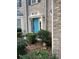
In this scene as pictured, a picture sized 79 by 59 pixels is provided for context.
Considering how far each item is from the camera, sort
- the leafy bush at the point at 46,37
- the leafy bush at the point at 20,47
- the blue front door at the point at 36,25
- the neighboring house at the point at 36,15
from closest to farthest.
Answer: the leafy bush at the point at 20,47 < the leafy bush at the point at 46,37 < the neighboring house at the point at 36,15 < the blue front door at the point at 36,25

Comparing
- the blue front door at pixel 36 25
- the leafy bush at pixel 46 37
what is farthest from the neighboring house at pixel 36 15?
the leafy bush at pixel 46 37

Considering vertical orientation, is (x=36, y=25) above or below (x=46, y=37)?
above

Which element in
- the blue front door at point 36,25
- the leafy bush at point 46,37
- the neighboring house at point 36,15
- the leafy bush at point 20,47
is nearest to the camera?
the leafy bush at point 20,47

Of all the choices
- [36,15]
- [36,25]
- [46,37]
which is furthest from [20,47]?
[36,25]

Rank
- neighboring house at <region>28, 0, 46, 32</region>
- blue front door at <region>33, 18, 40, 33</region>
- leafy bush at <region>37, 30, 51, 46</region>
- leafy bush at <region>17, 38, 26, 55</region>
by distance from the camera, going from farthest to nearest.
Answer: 1. blue front door at <region>33, 18, 40, 33</region>
2. neighboring house at <region>28, 0, 46, 32</region>
3. leafy bush at <region>37, 30, 51, 46</region>
4. leafy bush at <region>17, 38, 26, 55</region>

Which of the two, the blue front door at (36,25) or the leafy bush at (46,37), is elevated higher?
the blue front door at (36,25)

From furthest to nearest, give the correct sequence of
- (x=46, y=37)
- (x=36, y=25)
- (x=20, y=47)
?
(x=36, y=25)
(x=46, y=37)
(x=20, y=47)

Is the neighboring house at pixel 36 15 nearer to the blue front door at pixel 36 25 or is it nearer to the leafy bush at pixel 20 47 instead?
the blue front door at pixel 36 25

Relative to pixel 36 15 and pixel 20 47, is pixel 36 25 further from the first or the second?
pixel 20 47

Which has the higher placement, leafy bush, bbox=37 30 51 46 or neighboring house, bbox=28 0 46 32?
Answer: neighboring house, bbox=28 0 46 32

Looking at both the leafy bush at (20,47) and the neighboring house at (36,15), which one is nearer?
the leafy bush at (20,47)

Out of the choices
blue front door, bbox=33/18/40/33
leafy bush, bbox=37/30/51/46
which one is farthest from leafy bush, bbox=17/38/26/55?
blue front door, bbox=33/18/40/33

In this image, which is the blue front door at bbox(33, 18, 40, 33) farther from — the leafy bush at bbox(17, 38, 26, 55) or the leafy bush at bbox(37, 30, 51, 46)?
the leafy bush at bbox(17, 38, 26, 55)
